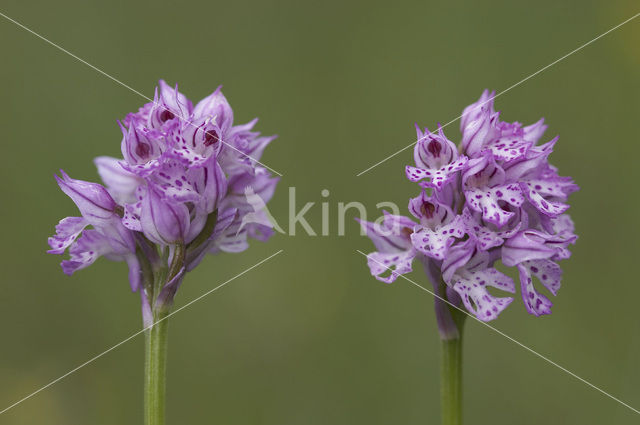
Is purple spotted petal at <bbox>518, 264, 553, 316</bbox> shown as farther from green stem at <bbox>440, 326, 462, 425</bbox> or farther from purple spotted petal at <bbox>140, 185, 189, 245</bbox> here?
purple spotted petal at <bbox>140, 185, 189, 245</bbox>

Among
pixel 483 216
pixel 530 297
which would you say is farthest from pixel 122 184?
pixel 530 297

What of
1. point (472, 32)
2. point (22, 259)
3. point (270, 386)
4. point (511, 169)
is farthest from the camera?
point (472, 32)

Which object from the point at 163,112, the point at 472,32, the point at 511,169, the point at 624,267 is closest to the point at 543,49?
the point at 472,32

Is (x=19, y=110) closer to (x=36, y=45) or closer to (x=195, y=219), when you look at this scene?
(x=36, y=45)

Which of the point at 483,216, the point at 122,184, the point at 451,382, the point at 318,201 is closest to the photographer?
the point at 483,216

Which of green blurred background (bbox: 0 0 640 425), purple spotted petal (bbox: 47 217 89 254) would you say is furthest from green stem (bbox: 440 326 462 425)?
purple spotted petal (bbox: 47 217 89 254)

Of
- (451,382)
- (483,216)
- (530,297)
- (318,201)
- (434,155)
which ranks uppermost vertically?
(318,201)

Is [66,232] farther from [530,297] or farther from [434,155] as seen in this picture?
[530,297]
